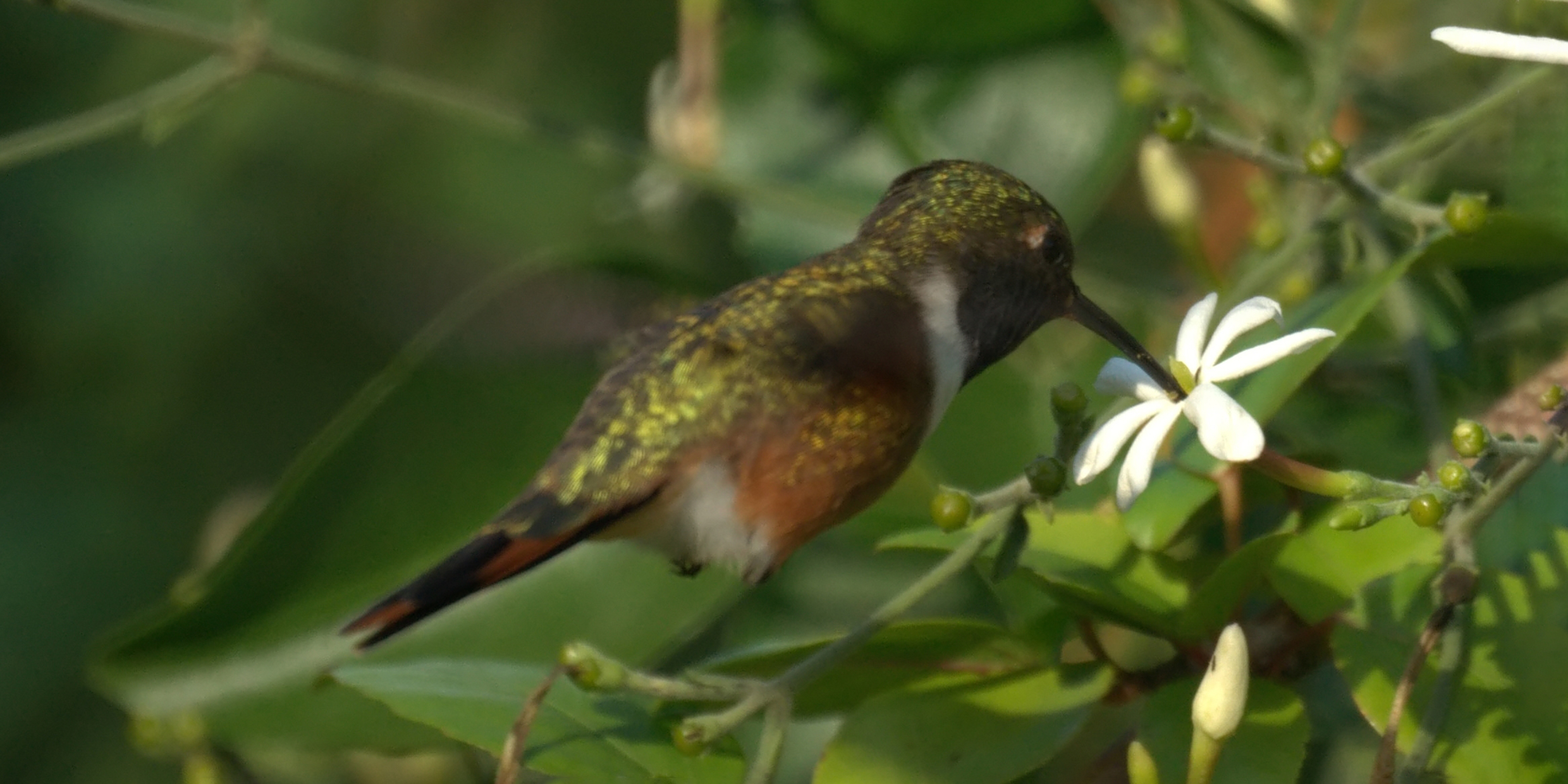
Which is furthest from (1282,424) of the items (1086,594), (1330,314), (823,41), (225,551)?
(225,551)

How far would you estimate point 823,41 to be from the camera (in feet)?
4.36

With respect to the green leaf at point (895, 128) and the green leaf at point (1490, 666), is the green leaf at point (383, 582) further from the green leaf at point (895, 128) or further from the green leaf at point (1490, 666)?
the green leaf at point (1490, 666)

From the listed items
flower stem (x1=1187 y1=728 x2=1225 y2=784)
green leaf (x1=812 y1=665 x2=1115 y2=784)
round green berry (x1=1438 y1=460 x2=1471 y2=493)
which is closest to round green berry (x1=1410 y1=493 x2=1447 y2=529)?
round green berry (x1=1438 y1=460 x2=1471 y2=493)

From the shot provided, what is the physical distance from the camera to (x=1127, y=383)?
2.62 ft

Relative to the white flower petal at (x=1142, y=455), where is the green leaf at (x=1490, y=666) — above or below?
below

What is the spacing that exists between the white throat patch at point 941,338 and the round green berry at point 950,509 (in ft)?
0.46

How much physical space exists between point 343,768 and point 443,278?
0.47 metres

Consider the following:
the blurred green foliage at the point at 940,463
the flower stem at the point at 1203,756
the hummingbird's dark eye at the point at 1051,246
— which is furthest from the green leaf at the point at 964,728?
the hummingbird's dark eye at the point at 1051,246

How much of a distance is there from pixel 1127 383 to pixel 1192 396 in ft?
0.21

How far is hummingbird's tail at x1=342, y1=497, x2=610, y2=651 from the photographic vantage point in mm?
742

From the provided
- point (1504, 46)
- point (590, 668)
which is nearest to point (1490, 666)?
point (1504, 46)

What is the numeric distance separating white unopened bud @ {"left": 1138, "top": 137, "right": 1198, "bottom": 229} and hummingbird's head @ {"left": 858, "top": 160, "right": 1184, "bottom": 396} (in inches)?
7.9

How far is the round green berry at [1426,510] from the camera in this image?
26.5 inches

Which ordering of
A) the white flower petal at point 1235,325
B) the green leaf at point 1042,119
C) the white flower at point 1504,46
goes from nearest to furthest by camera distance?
the white flower at point 1504,46 < the white flower petal at point 1235,325 < the green leaf at point 1042,119
